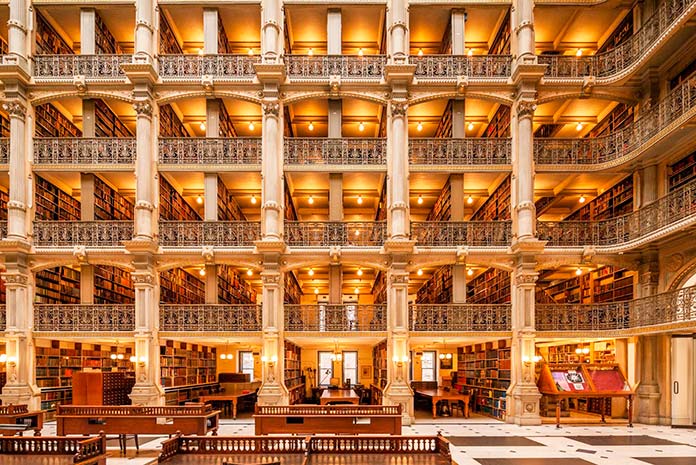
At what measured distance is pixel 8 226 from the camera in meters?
14.6

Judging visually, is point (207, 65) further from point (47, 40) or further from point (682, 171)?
point (682, 171)

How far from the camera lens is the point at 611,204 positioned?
16172mm

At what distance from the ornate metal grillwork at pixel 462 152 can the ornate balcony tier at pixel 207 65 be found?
4.86 metres

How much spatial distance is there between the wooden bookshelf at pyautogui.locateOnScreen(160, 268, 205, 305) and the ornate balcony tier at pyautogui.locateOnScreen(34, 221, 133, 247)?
180cm

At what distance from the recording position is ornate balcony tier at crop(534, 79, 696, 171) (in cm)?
1285

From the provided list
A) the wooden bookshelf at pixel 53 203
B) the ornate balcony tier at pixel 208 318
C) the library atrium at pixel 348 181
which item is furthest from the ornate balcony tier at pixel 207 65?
the ornate balcony tier at pixel 208 318

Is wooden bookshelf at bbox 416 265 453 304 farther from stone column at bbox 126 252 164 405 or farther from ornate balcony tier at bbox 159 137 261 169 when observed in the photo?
stone column at bbox 126 252 164 405

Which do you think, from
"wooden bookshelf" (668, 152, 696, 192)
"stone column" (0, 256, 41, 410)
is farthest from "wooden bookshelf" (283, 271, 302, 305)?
"wooden bookshelf" (668, 152, 696, 192)

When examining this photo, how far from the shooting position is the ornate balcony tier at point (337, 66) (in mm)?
15516

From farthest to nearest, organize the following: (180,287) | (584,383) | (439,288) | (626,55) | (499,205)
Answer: (439,288) → (180,287) → (499,205) → (626,55) → (584,383)

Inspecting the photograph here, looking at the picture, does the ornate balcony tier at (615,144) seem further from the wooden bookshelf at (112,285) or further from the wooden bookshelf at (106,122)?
the wooden bookshelf at (112,285)

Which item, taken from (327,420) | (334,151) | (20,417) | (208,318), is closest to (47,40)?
(334,151)

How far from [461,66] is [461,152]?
2.31 meters

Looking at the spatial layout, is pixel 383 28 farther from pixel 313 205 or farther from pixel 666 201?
pixel 666 201
